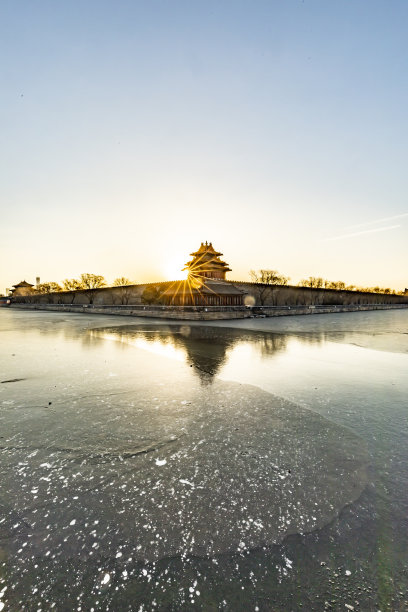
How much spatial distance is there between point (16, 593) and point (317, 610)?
1780 millimetres

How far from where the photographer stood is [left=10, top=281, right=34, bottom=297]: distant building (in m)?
95.4

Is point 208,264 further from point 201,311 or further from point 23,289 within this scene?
point 23,289

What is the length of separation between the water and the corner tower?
48.7 meters

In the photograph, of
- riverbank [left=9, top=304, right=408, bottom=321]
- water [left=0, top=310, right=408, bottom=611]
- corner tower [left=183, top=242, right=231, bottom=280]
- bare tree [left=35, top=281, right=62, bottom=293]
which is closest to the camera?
water [left=0, top=310, right=408, bottom=611]

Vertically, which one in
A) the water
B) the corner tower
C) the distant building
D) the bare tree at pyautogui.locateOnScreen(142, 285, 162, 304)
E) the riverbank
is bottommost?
the water

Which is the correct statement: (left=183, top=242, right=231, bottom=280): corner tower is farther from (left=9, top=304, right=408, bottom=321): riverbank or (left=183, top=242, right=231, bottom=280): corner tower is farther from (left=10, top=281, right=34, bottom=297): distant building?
(left=10, top=281, right=34, bottom=297): distant building

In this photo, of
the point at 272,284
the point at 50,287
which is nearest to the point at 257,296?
the point at 272,284

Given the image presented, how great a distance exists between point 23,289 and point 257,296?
86.5 meters

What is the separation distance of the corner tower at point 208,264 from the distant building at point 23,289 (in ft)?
230

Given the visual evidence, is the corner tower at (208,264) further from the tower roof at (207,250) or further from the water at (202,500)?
the water at (202,500)

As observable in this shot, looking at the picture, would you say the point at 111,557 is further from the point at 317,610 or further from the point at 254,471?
the point at 254,471

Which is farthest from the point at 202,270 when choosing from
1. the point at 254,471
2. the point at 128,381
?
the point at 254,471

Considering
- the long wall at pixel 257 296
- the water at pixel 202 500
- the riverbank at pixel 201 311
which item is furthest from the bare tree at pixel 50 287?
the water at pixel 202 500

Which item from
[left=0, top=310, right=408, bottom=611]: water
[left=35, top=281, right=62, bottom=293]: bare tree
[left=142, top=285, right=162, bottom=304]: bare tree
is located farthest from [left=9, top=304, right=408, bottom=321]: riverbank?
[left=35, top=281, right=62, bottom=293]: bare tree
